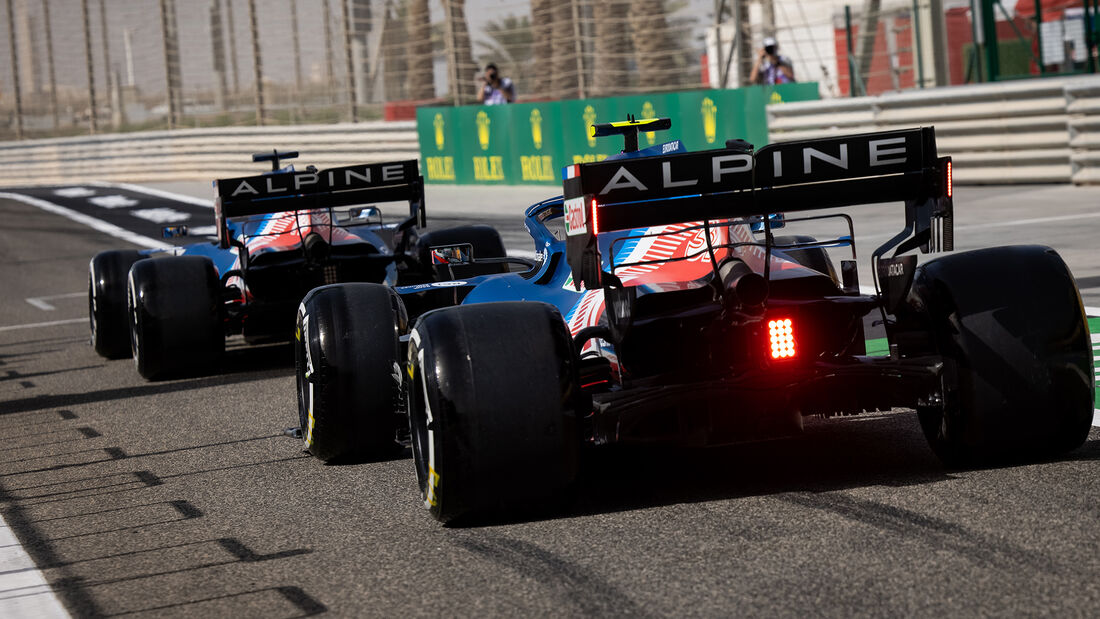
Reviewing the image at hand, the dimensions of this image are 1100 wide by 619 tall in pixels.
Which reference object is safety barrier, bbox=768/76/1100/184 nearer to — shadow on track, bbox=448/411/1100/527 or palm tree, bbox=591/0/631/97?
palm tree, bbox=591/0/631/97

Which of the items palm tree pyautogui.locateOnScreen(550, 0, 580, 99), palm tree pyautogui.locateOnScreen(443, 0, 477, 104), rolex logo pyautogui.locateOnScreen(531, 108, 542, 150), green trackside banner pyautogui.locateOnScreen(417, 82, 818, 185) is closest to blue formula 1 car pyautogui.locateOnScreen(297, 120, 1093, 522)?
green trackside banner pyautogui.locateOnScreen(417, 82, 818, 185)

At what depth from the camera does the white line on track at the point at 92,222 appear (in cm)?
2136

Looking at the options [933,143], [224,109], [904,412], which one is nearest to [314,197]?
[904,412]

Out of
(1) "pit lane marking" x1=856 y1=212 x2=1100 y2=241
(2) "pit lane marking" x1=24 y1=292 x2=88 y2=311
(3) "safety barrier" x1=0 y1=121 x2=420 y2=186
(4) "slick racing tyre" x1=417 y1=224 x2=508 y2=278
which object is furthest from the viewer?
(3) "safety barrier" x1=0 y1=121 x2=420 y2=186

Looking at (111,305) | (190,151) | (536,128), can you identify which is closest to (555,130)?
(536,128)

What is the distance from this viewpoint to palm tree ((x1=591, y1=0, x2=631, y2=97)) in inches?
979

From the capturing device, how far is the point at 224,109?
33.1 m

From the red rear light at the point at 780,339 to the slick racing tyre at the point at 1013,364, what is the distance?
57cm

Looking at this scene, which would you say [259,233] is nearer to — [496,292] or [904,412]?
[496,292]

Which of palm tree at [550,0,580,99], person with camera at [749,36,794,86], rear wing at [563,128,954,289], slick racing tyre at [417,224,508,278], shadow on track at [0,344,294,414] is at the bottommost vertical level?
shadow on track at [0,344,294,414]

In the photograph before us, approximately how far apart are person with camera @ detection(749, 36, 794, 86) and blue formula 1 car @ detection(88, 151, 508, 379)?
1099 centimetres

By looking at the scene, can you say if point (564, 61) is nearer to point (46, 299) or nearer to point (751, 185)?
point (46, 299)

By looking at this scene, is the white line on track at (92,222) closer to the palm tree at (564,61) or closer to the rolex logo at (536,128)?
the rolex logo at (536,128)

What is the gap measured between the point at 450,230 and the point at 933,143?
228 inches
